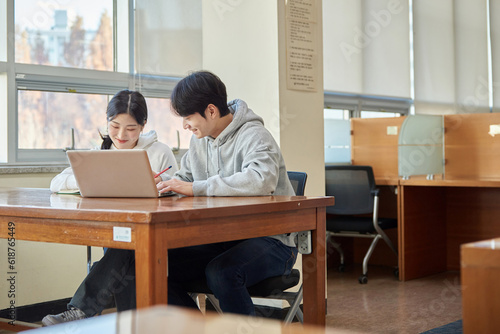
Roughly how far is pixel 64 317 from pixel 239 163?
695mm

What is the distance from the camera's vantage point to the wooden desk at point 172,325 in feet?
1.74

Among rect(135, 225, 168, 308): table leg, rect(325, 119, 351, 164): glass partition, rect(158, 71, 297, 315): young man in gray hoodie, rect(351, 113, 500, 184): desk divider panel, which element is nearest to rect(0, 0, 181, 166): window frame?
rect(158, 71, 297, 315): young man in gray hoodie

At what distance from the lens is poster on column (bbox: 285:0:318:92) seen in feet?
9.80

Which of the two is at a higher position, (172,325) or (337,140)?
(337,140)

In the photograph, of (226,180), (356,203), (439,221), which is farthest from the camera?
(439,221)

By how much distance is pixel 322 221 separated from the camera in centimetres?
181

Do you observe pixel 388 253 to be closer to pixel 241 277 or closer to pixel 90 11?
pixel 90 11

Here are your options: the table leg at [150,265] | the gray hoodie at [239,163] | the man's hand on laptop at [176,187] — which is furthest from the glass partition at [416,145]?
the table leg at [150,265]

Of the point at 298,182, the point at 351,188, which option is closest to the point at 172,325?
the point at 298,182

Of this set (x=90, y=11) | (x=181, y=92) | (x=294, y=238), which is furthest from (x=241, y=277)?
(x=90, y=11)

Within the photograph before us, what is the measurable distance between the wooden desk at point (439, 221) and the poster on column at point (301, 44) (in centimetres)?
126

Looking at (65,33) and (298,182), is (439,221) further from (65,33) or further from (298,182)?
(65,33)

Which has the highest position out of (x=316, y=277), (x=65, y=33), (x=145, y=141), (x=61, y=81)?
(x=65, y=33)

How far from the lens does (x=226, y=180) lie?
188cm
